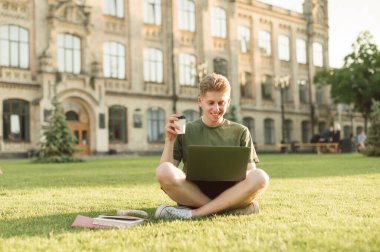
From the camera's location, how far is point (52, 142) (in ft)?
87.2

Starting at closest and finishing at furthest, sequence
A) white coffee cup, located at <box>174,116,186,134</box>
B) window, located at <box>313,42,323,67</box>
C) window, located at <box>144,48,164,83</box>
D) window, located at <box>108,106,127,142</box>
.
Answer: white coffee cup, located at <box>174,116,186,134</box> → window, located at <box>108,106,127,142</box> → window, located at <box>144,48,164,83</box> → window, located at <box>313,42,323,67</box>

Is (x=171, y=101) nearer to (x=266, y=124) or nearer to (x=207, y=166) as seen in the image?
(x=266, y=124)

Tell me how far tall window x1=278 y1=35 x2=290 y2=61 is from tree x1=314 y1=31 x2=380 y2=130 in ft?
19.3

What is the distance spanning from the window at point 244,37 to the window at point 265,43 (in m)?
1.52

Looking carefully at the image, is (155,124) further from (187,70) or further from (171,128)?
(171,128)

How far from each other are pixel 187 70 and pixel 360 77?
1359cm

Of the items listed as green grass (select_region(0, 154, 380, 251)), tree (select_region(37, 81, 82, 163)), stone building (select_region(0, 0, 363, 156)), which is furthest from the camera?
stone building (select_region(0, 0, 363, 156))

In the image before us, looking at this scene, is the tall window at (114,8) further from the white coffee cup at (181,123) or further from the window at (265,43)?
the white coffee cup at (181,123)

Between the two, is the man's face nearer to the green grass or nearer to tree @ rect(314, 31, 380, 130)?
the green grass

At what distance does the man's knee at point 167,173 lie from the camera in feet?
18.6

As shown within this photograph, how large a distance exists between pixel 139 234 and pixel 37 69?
92.7 feet

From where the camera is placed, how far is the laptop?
18.0 ft

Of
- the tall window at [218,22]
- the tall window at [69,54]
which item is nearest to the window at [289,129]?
the tall window at [218,22]

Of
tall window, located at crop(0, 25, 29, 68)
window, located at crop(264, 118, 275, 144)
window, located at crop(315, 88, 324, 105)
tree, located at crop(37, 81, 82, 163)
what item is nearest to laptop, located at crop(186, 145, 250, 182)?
tree, located at crop(37, 81, 82, 163)
